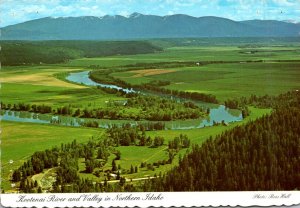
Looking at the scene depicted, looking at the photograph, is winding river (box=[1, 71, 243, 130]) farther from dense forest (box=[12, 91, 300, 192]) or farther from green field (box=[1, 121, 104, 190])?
dense forest (box=[12, 91, 300, 192])

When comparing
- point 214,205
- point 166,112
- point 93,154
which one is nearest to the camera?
point 214,205

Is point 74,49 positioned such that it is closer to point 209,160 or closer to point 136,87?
point 136,87

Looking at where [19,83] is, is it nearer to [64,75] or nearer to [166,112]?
[64,75]

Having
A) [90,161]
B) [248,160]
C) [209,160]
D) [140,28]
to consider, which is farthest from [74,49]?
[248,160]

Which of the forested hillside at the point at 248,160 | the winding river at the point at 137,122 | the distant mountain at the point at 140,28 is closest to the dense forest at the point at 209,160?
the forested hillside at the point at 248,160

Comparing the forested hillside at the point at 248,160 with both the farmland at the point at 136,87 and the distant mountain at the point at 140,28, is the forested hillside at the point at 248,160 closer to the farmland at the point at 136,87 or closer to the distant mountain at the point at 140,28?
the farmland at the point at 136,87

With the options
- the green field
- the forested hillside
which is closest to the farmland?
the green field

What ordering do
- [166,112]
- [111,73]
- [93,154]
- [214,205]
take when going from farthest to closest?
[111,73] < [166,112] < [93,154] < [214,205]

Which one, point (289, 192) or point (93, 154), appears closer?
point (289, 192)

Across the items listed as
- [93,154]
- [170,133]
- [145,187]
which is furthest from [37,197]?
[170,133]
